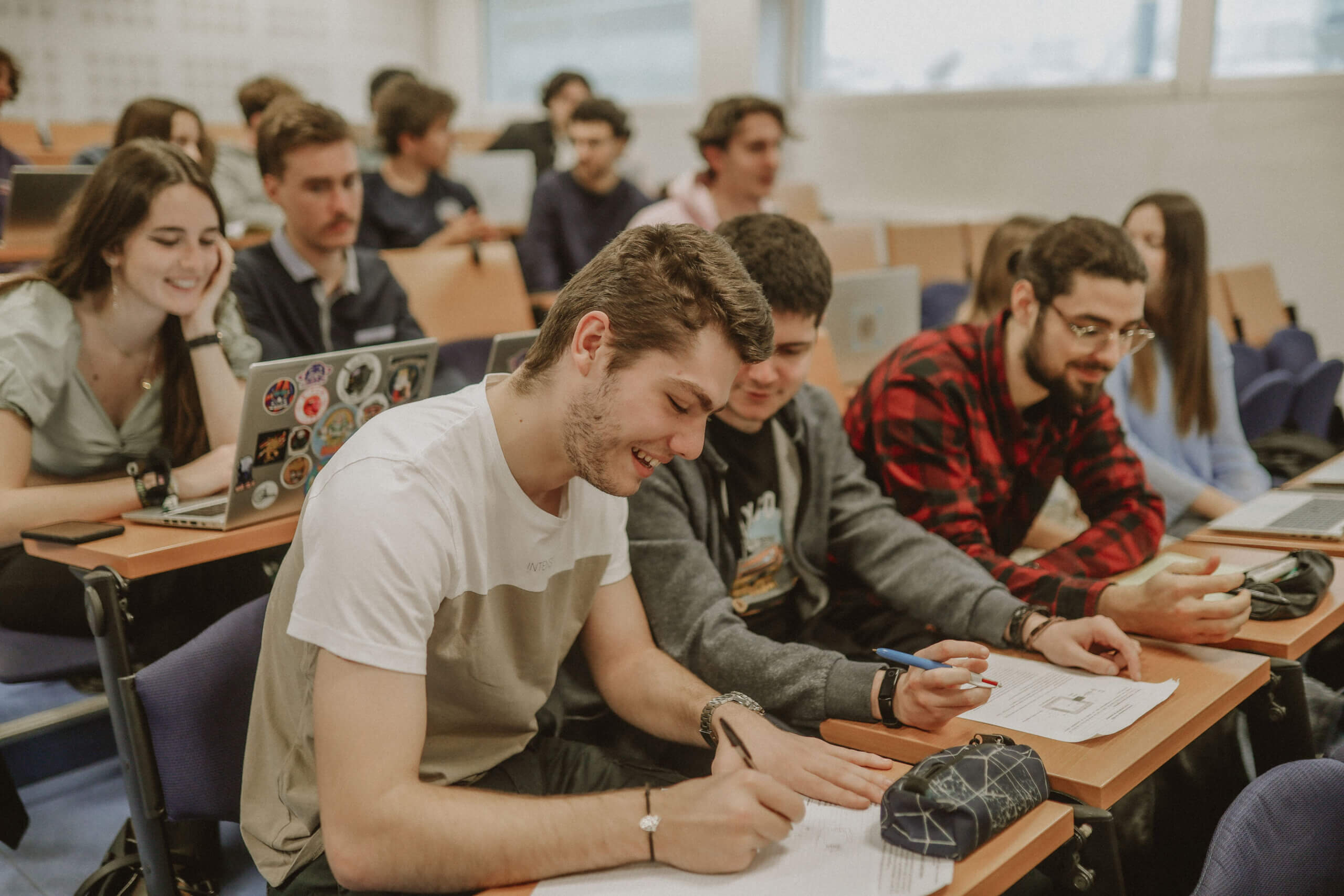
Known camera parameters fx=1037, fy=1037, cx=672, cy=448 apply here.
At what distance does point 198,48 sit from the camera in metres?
7.84

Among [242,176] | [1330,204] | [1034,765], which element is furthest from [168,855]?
[1330,204]

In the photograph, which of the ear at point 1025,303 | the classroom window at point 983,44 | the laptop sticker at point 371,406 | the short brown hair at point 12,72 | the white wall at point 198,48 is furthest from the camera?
the white wall at point 198,48

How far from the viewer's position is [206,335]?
2012mm

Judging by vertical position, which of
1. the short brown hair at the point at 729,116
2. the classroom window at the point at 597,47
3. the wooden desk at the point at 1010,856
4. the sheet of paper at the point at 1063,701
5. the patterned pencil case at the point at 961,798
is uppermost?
the classroom window at the point at 597,47

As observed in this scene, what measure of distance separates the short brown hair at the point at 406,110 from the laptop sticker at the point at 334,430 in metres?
2.50

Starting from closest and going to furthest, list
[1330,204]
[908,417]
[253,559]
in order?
1. [908,417]
2. [253,559]
3. [1330,204]

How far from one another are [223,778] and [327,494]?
473mm

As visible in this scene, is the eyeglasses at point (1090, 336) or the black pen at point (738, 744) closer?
the black pen at point (738, 744)

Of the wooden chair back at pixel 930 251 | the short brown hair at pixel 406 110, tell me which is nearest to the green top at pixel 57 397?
the short brown hair at pixel 406 110

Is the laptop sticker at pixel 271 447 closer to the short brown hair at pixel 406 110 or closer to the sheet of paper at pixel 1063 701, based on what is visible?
the sheet of paper at pixel 1063 701

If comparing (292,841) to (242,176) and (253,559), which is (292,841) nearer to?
(253,559)

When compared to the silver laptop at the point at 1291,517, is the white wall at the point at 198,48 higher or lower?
higher

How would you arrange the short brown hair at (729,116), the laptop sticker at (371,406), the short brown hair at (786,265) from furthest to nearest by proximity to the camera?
1. the short brown hair at (729,116)
2. the laptop sticker at (371,406)
3. the short brown hair at (786,265)

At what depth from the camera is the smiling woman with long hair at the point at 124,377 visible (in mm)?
1748
